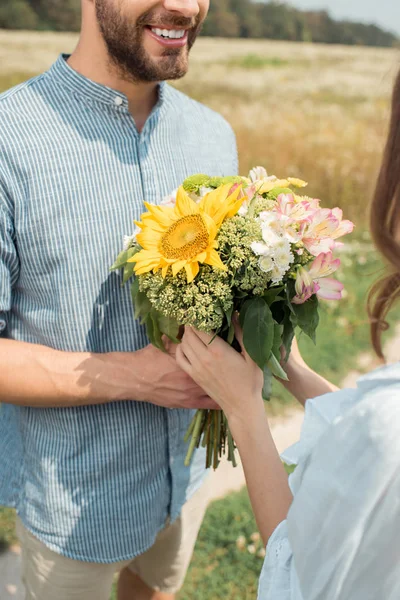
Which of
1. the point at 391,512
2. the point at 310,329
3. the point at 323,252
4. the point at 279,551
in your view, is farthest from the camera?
the point at 310,329

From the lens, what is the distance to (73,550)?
195 centimetres

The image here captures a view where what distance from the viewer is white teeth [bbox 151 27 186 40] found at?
185 centimetres

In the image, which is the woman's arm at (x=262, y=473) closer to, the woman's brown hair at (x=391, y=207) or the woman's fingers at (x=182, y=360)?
the woman's fingers at (x=182, y=360)

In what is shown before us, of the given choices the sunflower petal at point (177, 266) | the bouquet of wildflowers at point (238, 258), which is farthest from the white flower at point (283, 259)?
the sunflower petal at point (177, 266)

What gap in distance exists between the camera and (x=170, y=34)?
1.88 m

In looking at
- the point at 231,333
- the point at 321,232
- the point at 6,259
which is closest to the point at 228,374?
the point at 231,333

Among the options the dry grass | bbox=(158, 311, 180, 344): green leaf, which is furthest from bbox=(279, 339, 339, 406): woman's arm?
the dry grass

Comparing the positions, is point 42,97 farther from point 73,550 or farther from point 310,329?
point 73,550

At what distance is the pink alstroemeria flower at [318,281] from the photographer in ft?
4.91

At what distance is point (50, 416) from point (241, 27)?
19692mm

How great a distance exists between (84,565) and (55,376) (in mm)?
707

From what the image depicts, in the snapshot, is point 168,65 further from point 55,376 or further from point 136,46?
point 55,376

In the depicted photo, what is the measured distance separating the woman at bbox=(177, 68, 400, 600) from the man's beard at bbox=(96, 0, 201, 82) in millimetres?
766

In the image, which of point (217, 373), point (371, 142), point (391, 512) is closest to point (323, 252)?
point (217, 373)
